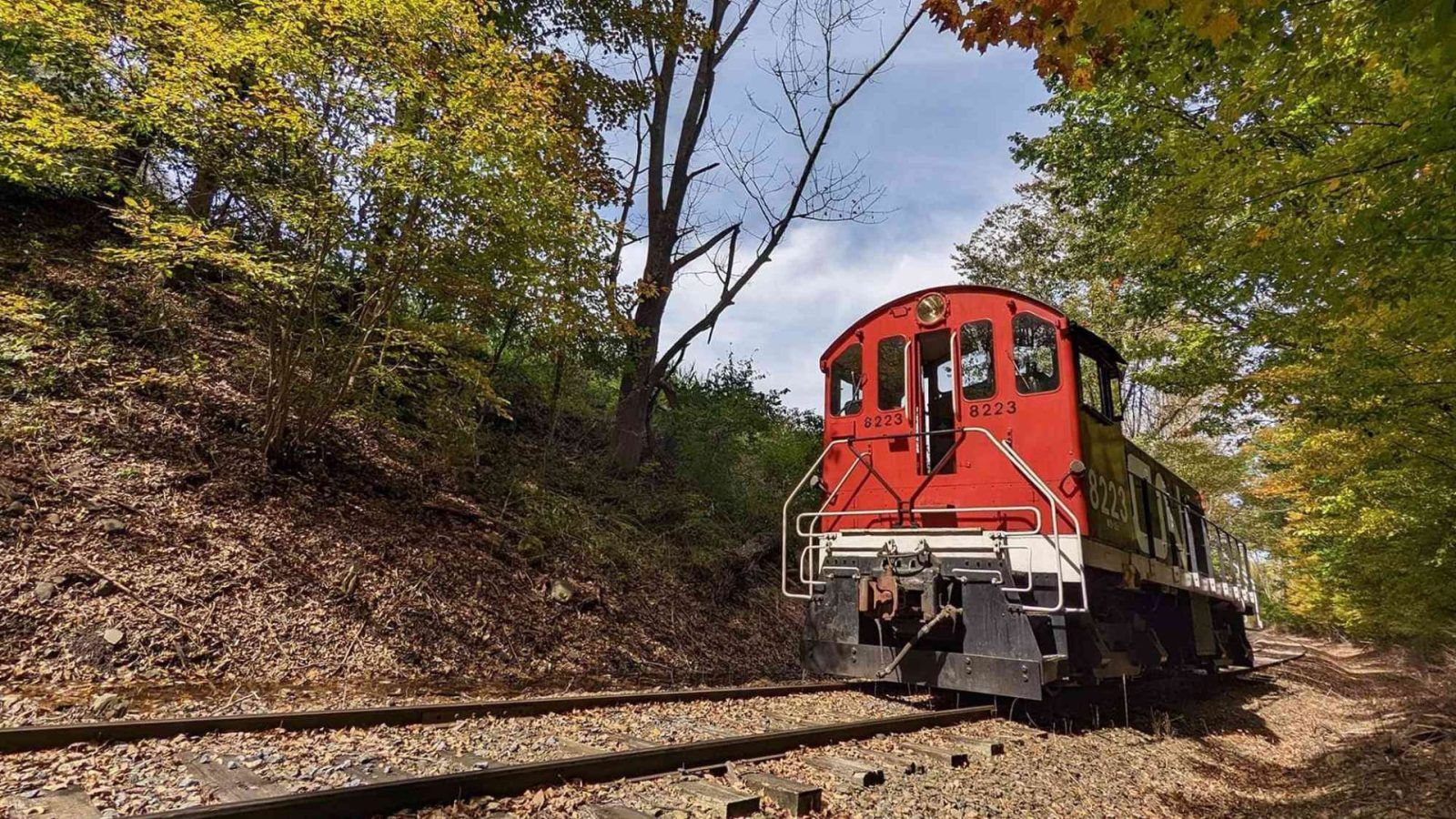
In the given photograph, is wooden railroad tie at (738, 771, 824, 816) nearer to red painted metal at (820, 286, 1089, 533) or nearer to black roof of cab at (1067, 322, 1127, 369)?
red painted metal at (820, 286, 1089, 533)

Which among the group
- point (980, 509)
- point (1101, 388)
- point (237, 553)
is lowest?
point (237, 553)

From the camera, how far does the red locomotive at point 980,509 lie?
232 inches

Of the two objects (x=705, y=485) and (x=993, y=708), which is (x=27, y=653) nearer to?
(x=993, y=708)

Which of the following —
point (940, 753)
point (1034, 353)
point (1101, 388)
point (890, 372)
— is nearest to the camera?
point (940, 753)

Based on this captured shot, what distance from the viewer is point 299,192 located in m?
6.36

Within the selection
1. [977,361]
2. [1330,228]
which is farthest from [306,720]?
Result: [1330,228]

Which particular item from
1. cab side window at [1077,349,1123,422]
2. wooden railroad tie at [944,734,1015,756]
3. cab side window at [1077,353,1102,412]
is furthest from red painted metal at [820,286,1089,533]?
wooden railroad tie at [944,734,1015,756]

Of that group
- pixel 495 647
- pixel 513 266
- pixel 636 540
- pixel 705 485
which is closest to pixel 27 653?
pixel 495 647

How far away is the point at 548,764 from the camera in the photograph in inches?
140

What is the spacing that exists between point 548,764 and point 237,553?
461 cm

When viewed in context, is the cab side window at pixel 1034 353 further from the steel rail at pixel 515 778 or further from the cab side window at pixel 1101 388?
the steel rail at pixel 515 778

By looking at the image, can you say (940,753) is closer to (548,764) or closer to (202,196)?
(548,764)

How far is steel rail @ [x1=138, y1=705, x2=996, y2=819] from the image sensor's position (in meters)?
2.83

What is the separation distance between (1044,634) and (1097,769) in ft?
3.73
